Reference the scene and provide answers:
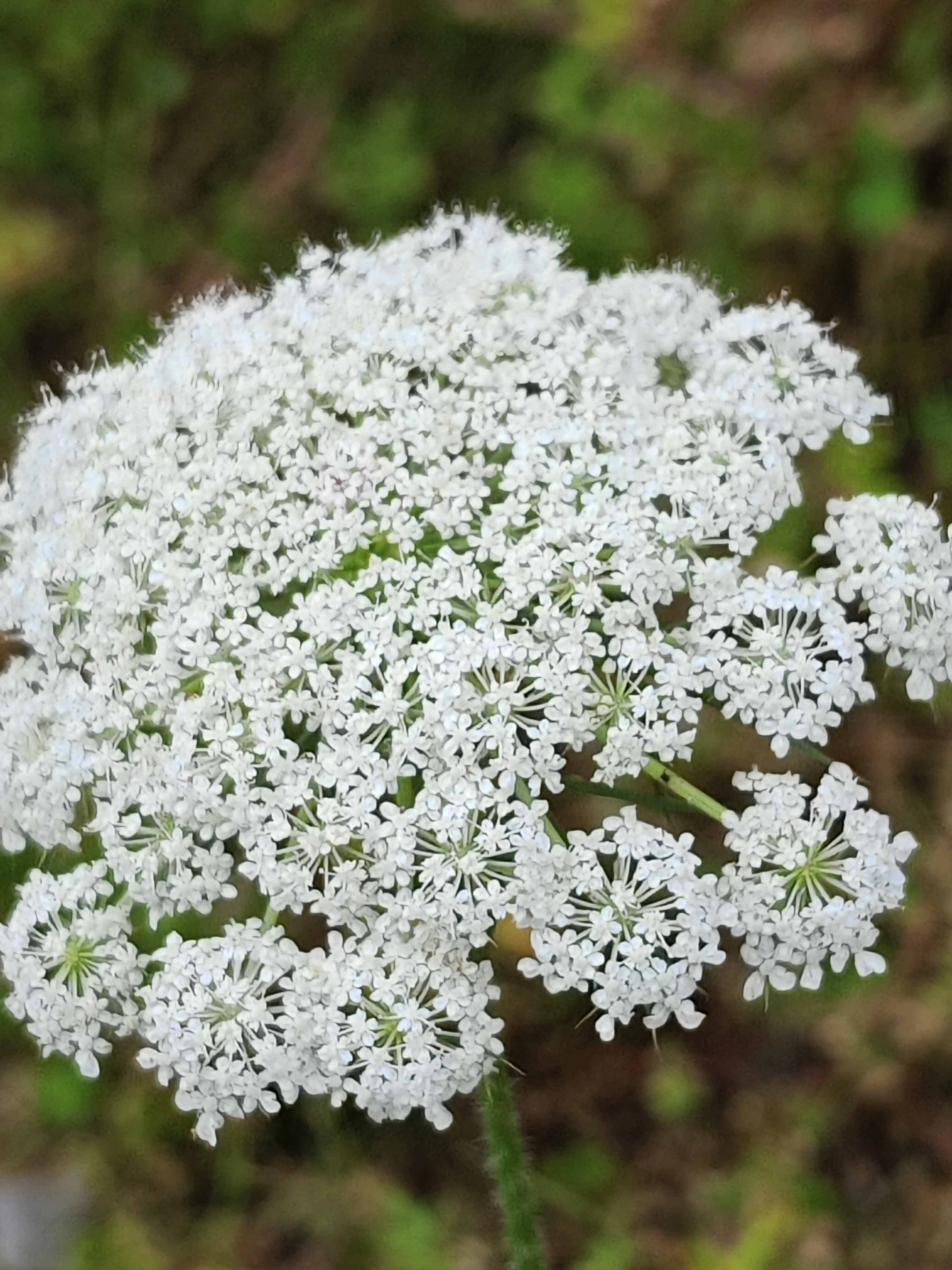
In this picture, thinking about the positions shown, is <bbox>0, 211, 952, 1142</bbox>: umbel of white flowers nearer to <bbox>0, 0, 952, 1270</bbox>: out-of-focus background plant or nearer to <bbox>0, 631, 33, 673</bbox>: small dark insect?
<bbox>0, 0, 952, 1270</bbox>: out-of-focus background plant

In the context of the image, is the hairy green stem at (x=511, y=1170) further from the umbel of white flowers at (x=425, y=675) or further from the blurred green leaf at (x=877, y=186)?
the blurred green leaf at (x=877, y=186)

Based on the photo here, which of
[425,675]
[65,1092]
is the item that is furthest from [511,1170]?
[65,1092]

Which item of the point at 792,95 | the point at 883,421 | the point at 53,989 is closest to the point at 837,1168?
the point at 883,421

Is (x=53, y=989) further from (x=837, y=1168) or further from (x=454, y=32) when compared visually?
(x=454, y=32)

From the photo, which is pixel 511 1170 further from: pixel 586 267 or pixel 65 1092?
pixel 586 267

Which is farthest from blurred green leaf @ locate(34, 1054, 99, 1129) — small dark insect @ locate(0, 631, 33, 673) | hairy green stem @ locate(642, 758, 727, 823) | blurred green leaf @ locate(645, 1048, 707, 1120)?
hairy green stem @ locate(642, 758, 727, 823)

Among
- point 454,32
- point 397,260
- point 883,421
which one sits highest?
point 454,32

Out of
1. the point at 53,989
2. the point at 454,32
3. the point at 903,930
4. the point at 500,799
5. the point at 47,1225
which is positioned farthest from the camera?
the point at 454,32
